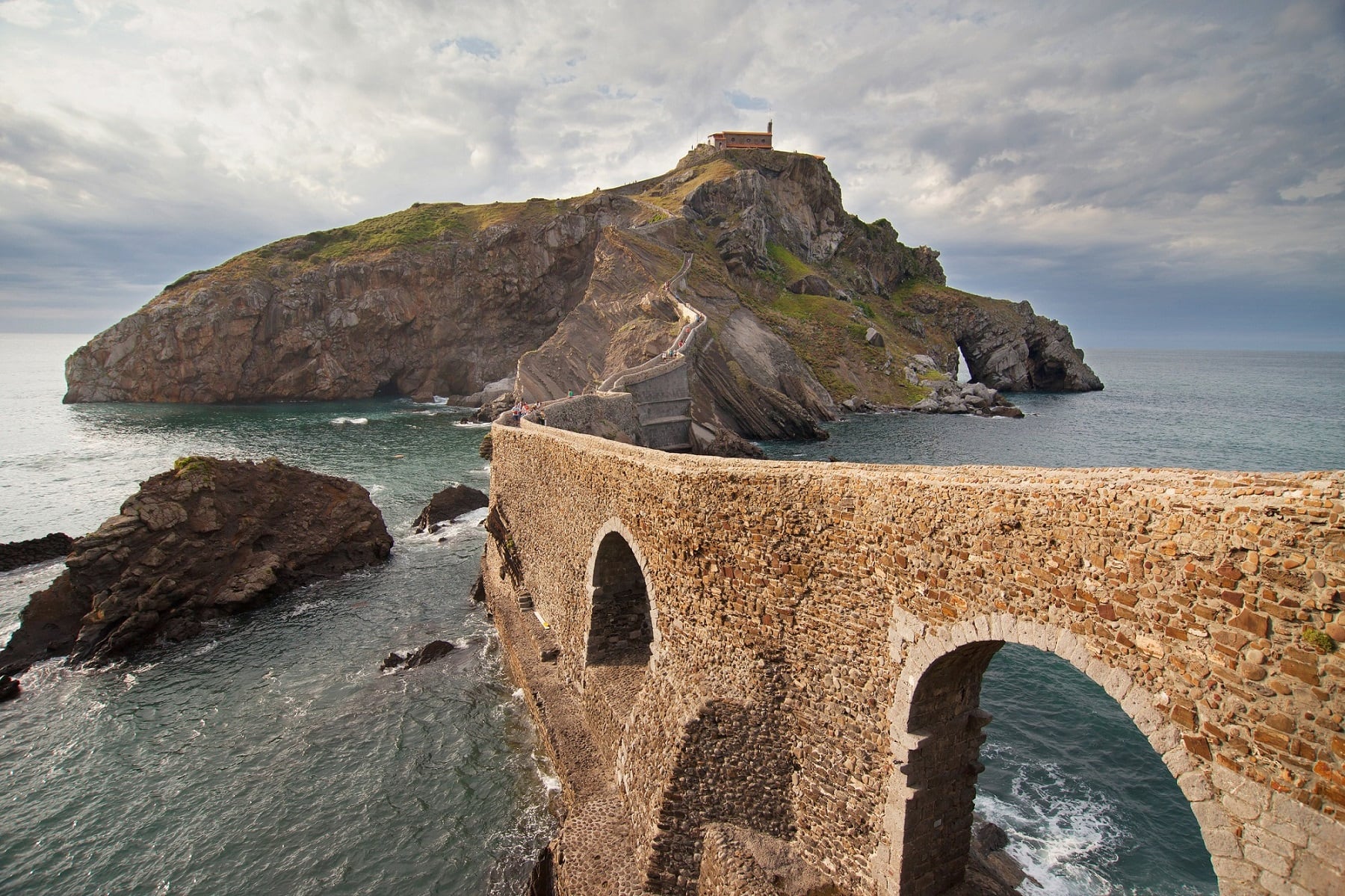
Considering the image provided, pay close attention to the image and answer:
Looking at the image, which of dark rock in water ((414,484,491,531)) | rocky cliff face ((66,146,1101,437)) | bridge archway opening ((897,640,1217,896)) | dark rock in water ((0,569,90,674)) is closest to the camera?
bridge archway opening ((897,640,1217,896))

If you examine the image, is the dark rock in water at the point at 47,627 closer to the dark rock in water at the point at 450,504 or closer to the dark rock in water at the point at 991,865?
the dark rock in water at the point at 450,504

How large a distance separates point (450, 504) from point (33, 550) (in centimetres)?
1930

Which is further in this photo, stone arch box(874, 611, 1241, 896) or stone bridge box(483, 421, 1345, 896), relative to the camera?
stone arch box(874, 611, 1241, 896)

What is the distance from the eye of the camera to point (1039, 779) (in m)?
16.1

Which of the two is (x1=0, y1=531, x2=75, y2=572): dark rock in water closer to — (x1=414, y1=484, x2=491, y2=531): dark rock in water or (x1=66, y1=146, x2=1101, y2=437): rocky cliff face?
(x1=414, y1=484, x2=491, y2=531): dark rock in water

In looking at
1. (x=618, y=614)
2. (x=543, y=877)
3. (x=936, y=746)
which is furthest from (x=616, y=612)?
(x=936, y=746)

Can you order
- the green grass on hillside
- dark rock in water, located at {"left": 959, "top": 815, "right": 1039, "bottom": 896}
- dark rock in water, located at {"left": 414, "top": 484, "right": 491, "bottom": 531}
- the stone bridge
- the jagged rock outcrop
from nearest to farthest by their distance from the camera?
1. the stone bridge
2. dark rock in water, located at {"left": 959, "top": 815, "right": 1039, "bottom": 896}
3. dark rock in water, located at {"left": 414, "top": 484, "right": 491, "bottom": 531}
4. the green grass on hillside
5. the jagged rock outcrop

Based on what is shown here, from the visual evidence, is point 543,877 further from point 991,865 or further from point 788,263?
point 788,263

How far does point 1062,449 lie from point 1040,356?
57.6m

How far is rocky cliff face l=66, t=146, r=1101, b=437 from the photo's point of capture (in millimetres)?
83438

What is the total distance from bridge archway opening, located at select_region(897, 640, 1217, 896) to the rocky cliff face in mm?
56195

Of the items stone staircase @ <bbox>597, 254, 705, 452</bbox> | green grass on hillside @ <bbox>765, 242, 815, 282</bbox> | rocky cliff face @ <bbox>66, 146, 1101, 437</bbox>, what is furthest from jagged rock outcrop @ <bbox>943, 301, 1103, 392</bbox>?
stone staircase @ <bbox>597, 254, 705, 452</bbox>

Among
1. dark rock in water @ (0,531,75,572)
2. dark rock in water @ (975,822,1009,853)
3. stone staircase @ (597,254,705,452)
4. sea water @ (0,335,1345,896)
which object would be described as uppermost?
stone staircase @ (597,254,705,452)

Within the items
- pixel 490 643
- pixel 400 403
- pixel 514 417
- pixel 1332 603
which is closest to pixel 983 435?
pixel 514 417
